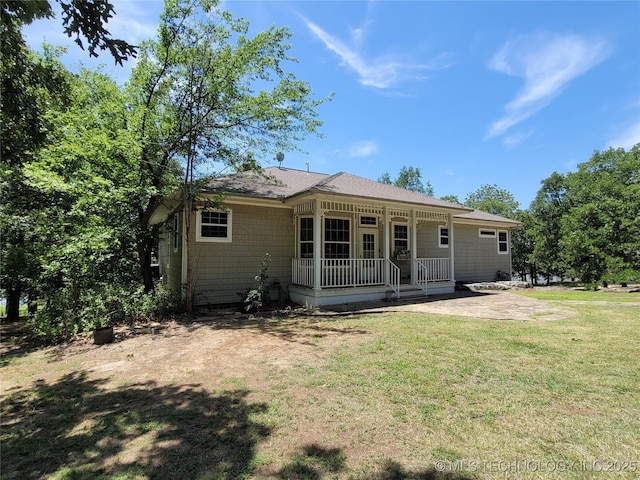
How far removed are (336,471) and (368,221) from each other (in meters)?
10.1

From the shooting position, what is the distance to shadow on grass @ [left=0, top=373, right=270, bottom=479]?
2277mm

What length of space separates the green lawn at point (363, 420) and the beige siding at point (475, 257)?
Answer: 1031 cm

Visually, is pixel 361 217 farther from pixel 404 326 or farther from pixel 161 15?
pixel 161 15

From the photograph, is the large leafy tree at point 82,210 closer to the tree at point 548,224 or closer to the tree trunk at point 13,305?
the tree trunk at point 13,305

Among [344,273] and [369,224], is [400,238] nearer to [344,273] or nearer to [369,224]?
[369,224]

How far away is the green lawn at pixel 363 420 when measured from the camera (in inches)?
87.0

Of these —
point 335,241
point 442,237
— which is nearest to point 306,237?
point 335,241

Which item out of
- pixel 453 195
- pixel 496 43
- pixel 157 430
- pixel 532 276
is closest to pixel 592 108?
pixel 496 43

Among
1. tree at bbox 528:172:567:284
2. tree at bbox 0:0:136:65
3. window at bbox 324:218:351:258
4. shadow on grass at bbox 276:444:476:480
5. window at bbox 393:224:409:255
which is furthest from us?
tree at bbox 528:172:567:284

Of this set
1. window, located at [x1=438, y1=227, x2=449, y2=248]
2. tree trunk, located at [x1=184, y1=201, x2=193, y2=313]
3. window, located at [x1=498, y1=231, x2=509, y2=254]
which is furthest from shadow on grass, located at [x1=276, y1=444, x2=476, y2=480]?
window, located at [x1=498, y1=231, x2=509, y2=254]

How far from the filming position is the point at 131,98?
8484mm

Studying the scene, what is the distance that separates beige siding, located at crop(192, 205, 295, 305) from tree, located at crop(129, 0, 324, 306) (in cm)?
124

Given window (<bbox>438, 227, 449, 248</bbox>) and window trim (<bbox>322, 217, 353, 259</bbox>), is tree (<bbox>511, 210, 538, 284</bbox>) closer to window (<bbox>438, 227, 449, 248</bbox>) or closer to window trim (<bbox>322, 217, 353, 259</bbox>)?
window (<bbox>438, 227, 449, 248</bbox>)

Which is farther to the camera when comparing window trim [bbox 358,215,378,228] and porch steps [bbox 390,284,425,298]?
window trim [bbox 358,215,378,228]
